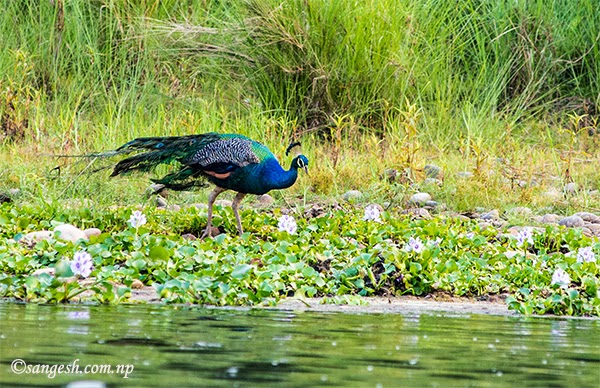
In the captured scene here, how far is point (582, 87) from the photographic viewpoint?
43.6ft

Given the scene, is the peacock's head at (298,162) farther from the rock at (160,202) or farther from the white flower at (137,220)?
the rock at (160,202)

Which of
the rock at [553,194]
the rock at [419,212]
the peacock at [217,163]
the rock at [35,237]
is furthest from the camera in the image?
the rock at [553,194]

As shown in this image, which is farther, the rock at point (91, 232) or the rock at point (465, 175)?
the rock at point (465, 175)

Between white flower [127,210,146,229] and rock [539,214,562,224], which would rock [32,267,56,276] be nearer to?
white flower [127,210,146,229]

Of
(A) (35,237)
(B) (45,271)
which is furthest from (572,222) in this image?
(B) (45,271)

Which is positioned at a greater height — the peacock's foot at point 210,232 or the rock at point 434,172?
the peacock's foot at point 210,232

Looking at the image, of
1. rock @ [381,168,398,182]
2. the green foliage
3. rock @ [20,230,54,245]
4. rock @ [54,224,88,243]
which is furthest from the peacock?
rock @ [381,168,398,182]

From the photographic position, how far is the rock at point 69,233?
23.1ft

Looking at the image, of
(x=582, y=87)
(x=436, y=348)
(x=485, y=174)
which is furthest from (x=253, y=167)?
(x=582, y=87)

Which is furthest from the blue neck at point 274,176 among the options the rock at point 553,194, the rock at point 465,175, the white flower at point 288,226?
the rock at point 553,194

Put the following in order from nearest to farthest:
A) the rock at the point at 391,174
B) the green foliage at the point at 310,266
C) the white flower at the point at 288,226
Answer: the green foliage at the point at 310,266, the white flower at the point at 288,226, the rock at the point at 391,174

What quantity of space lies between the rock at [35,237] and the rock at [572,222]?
404 centimetres

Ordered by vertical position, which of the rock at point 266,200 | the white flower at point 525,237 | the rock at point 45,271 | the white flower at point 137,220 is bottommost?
the rock at point 266,200

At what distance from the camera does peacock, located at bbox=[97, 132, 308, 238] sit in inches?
313
